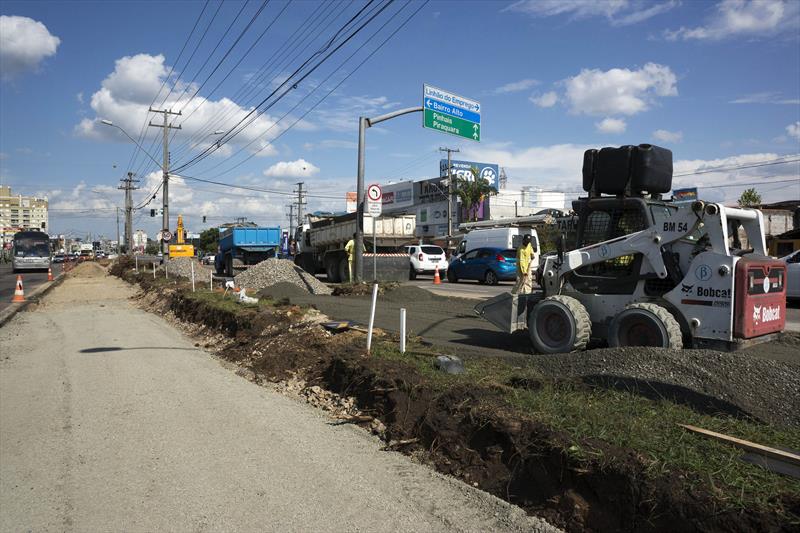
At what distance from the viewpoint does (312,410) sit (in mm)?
6918

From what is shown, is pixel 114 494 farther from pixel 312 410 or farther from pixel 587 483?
pixel 587 483

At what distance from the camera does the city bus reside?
4722 centimetres

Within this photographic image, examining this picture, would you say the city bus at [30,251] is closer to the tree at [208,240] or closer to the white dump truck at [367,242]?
the white dump truck at [367,242]

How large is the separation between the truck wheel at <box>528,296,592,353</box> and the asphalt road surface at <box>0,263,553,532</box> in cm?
339

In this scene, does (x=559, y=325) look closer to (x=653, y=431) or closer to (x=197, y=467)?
(x=653, y=431)

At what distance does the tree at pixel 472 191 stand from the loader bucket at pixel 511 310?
162ft

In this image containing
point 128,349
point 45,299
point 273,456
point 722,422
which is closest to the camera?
point 722,422

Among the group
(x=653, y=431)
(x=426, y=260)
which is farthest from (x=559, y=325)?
(x=426, y=260)

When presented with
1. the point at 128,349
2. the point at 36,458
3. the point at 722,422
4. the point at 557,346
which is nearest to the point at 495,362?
the point at 557,346

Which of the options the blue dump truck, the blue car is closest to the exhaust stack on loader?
the blue car

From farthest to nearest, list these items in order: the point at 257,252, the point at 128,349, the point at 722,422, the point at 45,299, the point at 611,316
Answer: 1. the point at 257,252
2. the point at 45,299
3. the point at 128,349
4. the point at 611,316
5. the point at 722,422

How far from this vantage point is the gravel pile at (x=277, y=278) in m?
20.4

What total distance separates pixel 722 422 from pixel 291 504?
3.32 meters

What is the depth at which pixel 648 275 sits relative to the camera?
7785 millimetres
